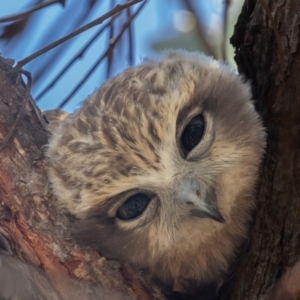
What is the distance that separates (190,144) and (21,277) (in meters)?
0.60

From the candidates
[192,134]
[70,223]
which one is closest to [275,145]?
[192,134]

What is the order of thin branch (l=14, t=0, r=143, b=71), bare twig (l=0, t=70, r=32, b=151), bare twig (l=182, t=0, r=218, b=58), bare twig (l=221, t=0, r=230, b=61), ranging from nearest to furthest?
thin branch (l=14, t=0, r=143, b=71), bare twig (l=0, t=70, r=32, b=151), bare twig (l=221, t=0, r=230, b=61), bare twig (l=182, t=0, r=218, b=58)

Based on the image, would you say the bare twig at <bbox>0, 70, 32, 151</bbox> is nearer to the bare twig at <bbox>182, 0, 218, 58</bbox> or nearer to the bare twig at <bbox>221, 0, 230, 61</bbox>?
the bare twig at <bbox>221, 0, 230, 61</bbox>

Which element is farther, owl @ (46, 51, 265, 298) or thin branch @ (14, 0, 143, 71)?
owl @ (46, 51, 265, 298)

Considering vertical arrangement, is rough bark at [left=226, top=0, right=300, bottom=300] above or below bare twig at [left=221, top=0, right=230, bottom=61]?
below

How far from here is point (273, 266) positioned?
1478 millimetres

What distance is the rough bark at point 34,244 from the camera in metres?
1.52

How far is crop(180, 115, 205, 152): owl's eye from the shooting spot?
158 cm

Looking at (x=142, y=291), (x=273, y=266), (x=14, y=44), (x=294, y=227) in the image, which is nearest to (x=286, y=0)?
(x=294, y=227)

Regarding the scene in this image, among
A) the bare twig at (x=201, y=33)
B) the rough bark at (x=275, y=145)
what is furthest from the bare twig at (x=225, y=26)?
the rough bark at (x=275, y=145)

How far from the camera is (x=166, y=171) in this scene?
1.53 meters

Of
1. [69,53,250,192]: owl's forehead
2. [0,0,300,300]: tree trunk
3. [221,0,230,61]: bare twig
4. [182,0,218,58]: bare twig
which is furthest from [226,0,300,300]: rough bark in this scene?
[182,0,218,58]: bare twig

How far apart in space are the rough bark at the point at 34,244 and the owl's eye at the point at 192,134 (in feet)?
1.33

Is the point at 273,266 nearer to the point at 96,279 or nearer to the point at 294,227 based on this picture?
the point at 294,227
